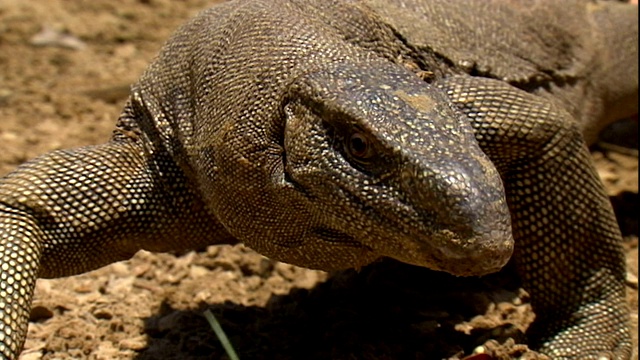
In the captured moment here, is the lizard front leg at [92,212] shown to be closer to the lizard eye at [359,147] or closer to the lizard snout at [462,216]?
the lizard eye at [359,147]

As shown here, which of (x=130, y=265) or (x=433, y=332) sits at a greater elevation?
(x=433, y=332)

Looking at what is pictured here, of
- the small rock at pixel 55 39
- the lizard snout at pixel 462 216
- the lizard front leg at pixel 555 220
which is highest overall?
the lizard snout at pixel 462 216

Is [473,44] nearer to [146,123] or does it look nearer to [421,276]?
[421,276]

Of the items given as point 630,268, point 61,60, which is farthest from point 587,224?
point 61,60

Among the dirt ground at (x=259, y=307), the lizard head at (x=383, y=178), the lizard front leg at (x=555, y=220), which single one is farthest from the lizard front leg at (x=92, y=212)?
the lizard front leg at (x=555, y=220)

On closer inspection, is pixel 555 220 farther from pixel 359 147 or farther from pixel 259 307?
pixel 259 307

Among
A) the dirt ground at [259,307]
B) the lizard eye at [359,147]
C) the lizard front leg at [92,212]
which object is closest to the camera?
the lizard eye at [359,147]
